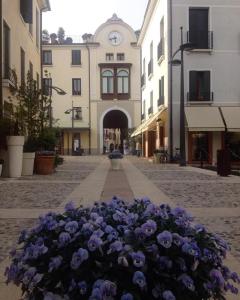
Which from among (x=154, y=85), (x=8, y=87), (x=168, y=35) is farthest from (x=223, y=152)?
(x=154, y=85)

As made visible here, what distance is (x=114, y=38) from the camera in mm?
59938

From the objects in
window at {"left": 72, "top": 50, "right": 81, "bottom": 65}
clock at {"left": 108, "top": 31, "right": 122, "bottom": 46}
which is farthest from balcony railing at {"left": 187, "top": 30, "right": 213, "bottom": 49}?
window at {"left": 72, "top": 50, "right": 81, "bottom": 65}

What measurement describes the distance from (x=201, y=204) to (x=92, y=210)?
273 inches

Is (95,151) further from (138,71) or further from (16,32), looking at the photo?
(16,32)

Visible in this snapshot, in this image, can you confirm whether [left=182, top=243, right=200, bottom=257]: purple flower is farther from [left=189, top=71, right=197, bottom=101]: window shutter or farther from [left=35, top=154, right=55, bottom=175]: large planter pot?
[left=189, top=71, right=197, bottom=101]: window shutter

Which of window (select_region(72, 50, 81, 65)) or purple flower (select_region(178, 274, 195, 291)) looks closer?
purple flower (select_region(178, 274, 195, 291))

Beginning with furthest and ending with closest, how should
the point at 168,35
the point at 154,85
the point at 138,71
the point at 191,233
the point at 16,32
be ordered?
the point at 138,71, the point at 154,85, the point at 168,35, the point at 16,32, the point at 191,233

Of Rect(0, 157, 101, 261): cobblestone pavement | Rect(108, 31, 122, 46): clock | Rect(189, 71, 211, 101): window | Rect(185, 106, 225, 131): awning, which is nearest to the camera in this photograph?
Rect(0, 157, 101, 261): cobblestone pavement

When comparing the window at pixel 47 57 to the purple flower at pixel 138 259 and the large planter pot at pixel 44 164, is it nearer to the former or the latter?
the large planter pot at pixel 44 164

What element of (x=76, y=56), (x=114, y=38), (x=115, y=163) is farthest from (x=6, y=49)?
(x=114, y=38)

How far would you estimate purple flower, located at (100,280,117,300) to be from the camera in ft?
8.04

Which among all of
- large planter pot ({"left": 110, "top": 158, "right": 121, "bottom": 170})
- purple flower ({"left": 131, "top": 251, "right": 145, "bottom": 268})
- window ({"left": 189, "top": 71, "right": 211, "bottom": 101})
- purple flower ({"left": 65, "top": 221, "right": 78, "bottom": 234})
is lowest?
large planter pot ({"left": 110, "top": 158, "right": 121, "bottom": 170})

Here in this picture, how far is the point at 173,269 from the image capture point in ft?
8.72

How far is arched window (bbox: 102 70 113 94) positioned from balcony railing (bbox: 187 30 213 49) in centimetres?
2897
